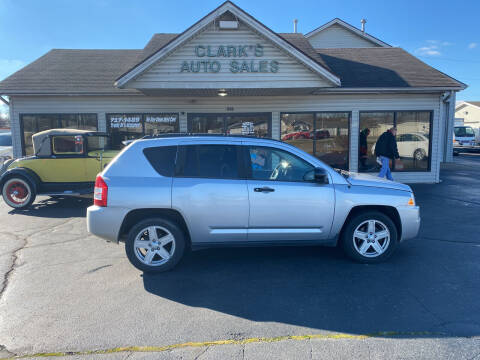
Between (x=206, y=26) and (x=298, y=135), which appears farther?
(x=298, y=135)

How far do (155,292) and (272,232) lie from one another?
1.64 m

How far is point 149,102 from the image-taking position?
12.4 metres

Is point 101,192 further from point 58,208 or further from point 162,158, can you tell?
point 58,208

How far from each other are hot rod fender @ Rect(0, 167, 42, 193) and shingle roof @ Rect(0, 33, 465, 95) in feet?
12.7

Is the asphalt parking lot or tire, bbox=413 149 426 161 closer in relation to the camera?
the asphalt parking lot

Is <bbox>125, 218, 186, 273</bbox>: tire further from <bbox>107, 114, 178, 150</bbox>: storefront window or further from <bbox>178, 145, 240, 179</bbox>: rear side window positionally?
<bbox>107, 114, 178, 150</bbox>: storefront window

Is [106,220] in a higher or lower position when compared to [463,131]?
lower

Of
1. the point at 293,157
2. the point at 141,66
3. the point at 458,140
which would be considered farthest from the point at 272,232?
the point at 458,140

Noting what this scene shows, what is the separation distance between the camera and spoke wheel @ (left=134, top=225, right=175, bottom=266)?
15.5 ft

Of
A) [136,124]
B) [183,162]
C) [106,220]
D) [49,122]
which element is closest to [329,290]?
[183,162]

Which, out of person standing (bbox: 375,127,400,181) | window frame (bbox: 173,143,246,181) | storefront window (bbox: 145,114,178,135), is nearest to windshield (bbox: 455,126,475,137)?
person standing (bbox: 375,127,400,181)

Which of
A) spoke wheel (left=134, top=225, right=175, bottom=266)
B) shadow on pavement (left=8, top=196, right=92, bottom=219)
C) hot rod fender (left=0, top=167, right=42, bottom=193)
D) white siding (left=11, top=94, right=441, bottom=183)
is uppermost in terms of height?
white siding (left=11, top=94, right=441, bottom=183)

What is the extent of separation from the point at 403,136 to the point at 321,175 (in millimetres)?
9648

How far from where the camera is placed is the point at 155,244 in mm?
4738
